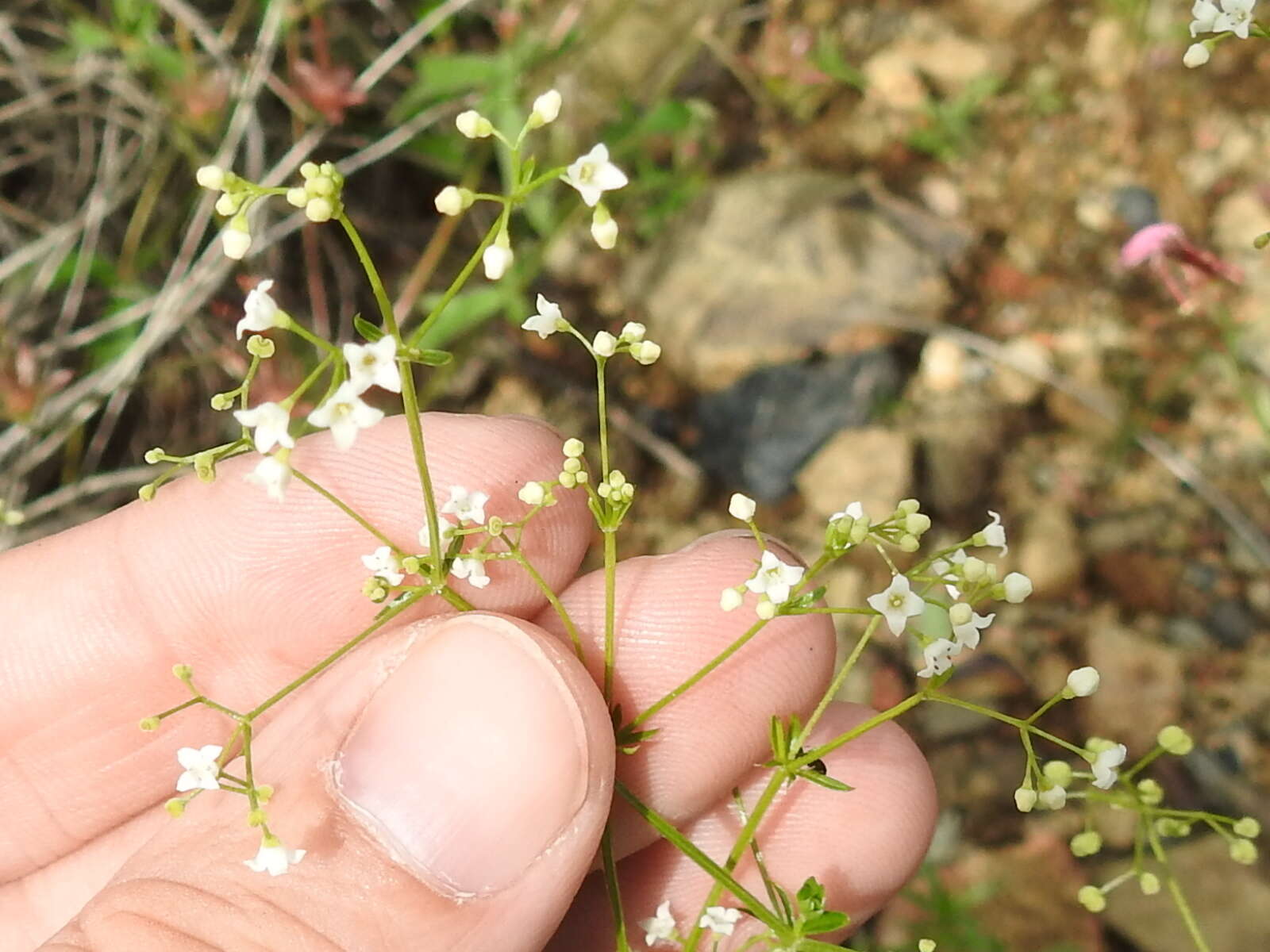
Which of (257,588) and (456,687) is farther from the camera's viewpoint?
(257,588)

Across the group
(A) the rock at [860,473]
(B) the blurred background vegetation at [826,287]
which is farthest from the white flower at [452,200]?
(A) the rock at [860,473]

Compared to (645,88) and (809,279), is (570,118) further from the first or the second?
(809,279)

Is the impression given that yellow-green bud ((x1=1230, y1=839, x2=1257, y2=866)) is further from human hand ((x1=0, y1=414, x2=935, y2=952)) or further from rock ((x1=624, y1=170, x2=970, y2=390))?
rock ((x1=624, y1=170, x2=970, y2=390))

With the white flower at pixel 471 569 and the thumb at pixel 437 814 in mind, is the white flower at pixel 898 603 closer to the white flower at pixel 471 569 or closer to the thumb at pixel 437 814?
the thumb at pixel 437 814

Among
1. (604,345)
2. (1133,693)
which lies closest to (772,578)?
(604,345)

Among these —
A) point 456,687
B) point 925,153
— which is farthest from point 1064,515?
point 456,687
